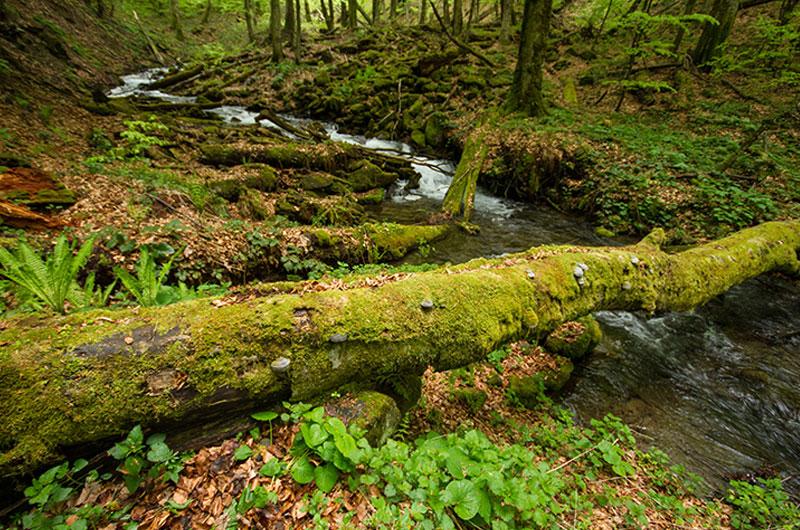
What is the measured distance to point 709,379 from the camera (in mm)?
5266

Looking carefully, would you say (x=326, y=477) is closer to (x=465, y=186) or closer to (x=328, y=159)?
(x=465, y=186)

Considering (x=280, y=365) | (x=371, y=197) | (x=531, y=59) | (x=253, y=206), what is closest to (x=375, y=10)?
(x=531, y=59)

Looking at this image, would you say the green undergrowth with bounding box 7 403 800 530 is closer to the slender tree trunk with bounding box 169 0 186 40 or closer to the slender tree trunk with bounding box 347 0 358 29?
the slender tree trunk with bounding box 347 0 358 29

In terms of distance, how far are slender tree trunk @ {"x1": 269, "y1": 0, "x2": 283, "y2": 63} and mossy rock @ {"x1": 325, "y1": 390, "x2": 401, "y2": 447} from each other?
936 inches

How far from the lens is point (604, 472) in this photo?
3418 mm

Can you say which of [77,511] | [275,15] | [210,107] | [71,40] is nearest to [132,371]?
[77,511]

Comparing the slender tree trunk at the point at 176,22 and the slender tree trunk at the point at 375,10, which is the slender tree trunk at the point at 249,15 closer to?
the slender tree trunk at the point at 176,22

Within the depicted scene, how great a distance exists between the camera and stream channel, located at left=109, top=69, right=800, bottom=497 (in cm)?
421

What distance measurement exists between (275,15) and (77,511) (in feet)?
80.9

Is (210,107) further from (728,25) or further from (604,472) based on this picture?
(728,25)

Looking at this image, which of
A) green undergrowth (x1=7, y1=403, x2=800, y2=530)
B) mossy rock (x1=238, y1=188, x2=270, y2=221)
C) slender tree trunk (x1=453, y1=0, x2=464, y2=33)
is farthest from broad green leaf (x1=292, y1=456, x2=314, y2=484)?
slender tree trunk (x1=453, y1=0, x2=464, y2=33)

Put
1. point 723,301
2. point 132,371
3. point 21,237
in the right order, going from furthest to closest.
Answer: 1. point 723,301
2. point 21,237
3. point 132,371

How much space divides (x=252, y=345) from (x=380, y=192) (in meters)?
9.01

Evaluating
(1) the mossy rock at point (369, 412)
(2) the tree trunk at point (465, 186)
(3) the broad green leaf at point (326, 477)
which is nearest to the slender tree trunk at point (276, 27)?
(2) the tree trunk at point (465, 186)
